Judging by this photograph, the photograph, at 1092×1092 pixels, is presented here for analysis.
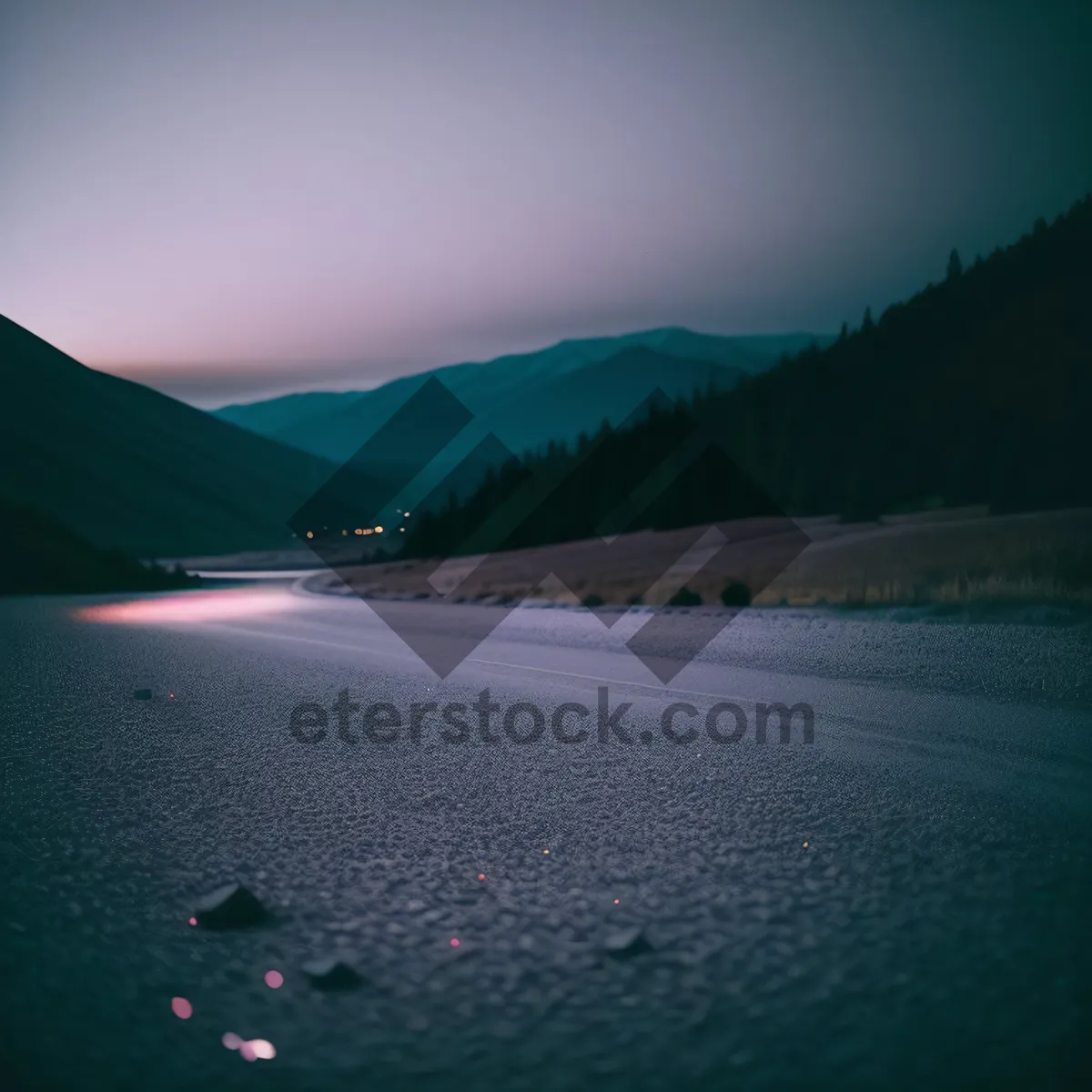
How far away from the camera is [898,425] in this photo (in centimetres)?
5425

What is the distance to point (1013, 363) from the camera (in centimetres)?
6041

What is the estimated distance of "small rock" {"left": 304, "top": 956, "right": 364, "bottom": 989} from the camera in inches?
136

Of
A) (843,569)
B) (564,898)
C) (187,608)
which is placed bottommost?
(564,898)

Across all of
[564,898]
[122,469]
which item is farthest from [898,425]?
[122,469]

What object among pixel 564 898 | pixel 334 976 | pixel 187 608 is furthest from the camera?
pixel 187 608

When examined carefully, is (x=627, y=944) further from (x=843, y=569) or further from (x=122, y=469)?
(x=122, y=469)

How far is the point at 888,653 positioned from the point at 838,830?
7275 millimetres

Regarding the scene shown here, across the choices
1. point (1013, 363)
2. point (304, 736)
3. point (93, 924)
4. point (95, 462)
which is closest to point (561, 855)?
point (93, 924)

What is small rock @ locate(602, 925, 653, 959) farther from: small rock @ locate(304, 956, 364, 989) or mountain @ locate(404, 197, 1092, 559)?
mountain @ locate(404, 197, 1092, 559)

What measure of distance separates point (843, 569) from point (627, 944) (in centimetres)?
1989

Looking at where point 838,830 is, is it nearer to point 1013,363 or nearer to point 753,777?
point 753,777

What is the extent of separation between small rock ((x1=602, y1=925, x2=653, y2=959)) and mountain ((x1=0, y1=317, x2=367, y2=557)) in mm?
117271

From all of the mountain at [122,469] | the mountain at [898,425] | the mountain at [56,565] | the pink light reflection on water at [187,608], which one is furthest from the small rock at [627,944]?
the mountain at [122,469]

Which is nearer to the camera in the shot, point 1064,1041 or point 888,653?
point 1064,1041
